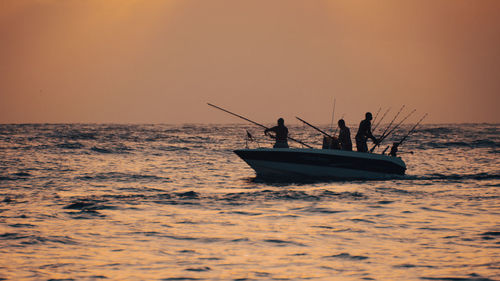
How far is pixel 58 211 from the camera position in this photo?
1342cm

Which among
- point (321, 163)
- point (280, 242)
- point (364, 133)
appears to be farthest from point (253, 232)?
point (364, 133)

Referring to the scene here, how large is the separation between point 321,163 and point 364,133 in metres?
1.73

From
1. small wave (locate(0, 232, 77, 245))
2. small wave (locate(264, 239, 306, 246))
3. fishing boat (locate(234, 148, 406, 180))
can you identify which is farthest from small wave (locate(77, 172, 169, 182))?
small wave (locate(264, 239, 306, 246))

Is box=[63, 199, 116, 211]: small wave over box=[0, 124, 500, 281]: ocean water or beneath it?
beneath

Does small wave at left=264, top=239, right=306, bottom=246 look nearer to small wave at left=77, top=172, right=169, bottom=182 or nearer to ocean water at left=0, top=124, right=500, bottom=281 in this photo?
ocean water at left=0, top=124, right=500, bottom=281

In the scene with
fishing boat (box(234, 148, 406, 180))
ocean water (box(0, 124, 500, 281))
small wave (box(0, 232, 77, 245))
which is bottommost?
small wave (box(0, 232, 77, 245))

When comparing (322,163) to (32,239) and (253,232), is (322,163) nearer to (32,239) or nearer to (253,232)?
(253,232)

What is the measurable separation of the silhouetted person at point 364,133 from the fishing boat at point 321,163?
0.32 metres

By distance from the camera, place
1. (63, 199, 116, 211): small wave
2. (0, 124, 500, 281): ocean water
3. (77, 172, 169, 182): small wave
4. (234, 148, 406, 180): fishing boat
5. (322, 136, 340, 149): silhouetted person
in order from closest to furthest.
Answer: (0, 124, 500, 281): ocean water, (63, 199, 116, 211): small wave, (234, 148, 406, 180): fishing boat, (322, 136, 340, 149): silhouetted person, (77, 172, 169, 182): small wave

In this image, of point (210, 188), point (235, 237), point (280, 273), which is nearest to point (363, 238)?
point (235, 237)

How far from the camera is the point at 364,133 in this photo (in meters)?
19.7

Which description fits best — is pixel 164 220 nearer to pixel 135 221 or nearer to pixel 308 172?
pixel 135 221

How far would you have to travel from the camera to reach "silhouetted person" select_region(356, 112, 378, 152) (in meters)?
19.4

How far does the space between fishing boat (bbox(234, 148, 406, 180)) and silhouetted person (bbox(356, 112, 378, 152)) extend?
32cm
